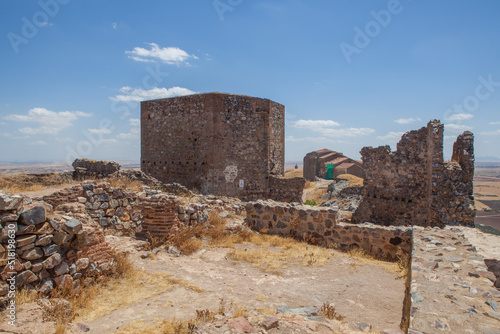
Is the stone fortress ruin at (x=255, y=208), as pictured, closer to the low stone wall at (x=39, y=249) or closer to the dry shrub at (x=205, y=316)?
the low stone wall at (x=39, y=249)

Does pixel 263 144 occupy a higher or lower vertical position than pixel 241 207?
higher

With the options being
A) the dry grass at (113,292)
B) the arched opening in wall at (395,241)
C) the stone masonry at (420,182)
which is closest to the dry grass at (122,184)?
the dry grass at (113,292)

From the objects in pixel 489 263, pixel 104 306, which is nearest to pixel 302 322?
pixel 104 306

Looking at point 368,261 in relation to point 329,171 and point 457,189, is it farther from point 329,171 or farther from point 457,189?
point 329,171

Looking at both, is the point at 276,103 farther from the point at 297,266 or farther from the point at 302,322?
the point at 302,322

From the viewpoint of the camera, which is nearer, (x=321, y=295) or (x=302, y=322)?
(x=302, y=322)

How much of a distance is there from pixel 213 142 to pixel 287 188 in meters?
4.22

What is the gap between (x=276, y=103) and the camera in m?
15.7

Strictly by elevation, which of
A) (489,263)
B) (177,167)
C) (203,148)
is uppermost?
(203,148)

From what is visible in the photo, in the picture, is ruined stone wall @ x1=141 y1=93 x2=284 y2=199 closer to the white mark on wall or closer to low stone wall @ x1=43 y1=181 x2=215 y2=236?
the white mark on wall

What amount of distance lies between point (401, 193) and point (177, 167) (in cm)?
967

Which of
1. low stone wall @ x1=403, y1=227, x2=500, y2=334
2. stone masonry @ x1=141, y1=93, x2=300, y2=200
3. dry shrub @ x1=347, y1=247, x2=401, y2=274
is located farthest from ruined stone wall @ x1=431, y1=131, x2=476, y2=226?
stone masonry @ x1=141, y1=93, x2=300, y2=200

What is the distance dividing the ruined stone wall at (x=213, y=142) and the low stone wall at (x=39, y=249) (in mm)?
9712

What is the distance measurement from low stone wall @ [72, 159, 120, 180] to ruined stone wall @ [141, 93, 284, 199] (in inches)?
80.1
